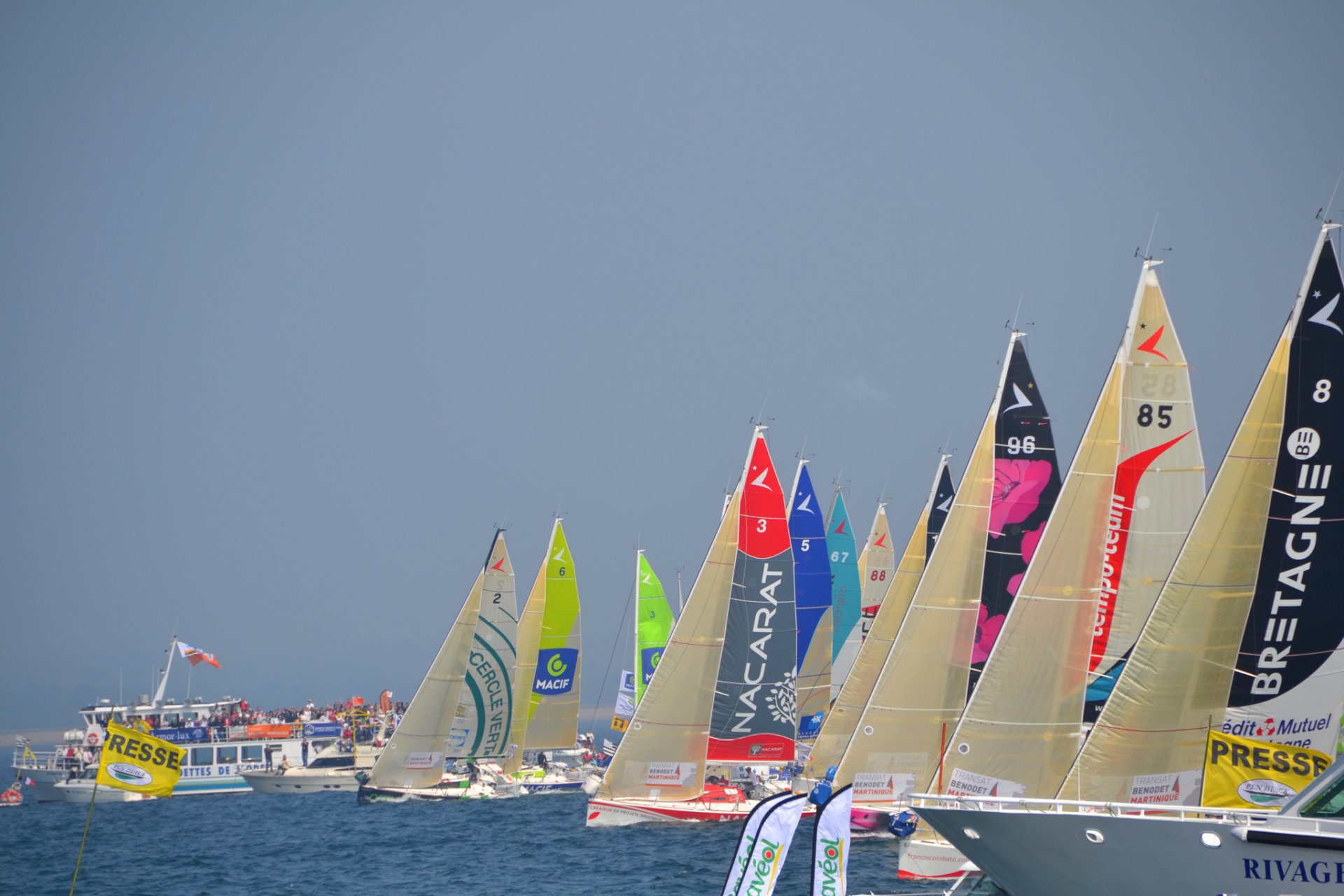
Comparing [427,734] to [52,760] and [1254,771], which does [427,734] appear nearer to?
[52,760]

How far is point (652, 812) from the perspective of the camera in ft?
128

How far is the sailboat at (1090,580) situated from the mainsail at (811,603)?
18.7 m

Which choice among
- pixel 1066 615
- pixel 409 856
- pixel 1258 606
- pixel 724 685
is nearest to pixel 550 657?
pixel 724 685

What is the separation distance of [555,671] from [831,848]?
43101 mm

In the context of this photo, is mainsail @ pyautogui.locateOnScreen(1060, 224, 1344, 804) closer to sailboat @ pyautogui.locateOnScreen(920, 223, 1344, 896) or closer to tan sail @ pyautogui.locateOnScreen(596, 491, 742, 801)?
sailboat @ pyautogui.locateOnScreen(920, 223, 1344, 896)

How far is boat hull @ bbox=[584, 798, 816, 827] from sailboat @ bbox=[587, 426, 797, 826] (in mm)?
28

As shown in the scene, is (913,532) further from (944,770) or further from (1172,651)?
(1172,651)

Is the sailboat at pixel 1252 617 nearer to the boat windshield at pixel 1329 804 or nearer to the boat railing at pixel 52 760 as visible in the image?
the boat windshield at pixel 1329 804

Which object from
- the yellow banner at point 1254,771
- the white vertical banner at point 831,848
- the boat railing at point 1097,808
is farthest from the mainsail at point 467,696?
the white vertical banner at point 831,848

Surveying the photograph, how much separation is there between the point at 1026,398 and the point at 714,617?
11.5 metres

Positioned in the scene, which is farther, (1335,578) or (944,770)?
(944,770)

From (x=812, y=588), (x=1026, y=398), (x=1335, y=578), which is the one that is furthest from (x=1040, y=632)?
(x=812, y=588)

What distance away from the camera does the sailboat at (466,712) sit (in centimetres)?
5353

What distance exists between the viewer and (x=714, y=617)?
39812mm
